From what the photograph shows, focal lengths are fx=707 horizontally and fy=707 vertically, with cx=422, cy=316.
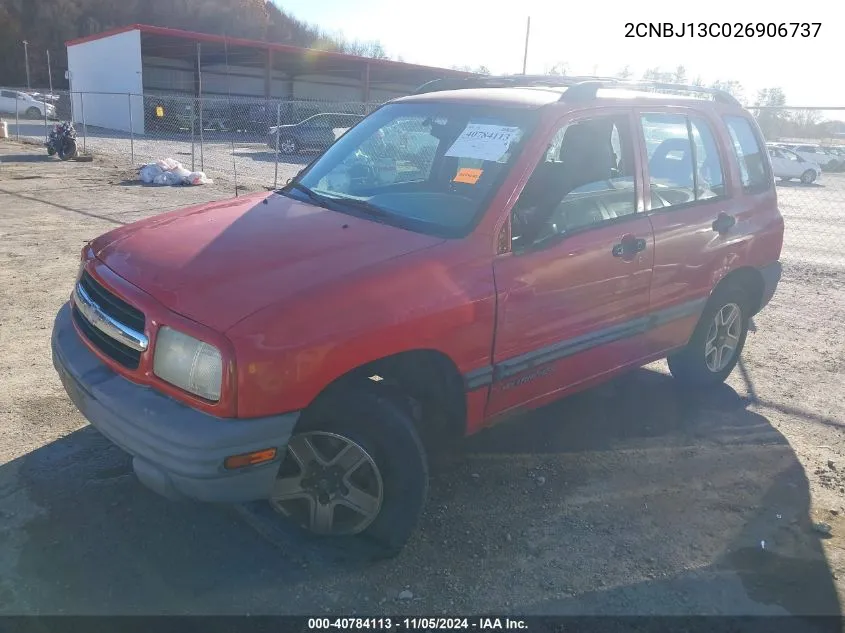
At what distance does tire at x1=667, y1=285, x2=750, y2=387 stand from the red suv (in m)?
0.10

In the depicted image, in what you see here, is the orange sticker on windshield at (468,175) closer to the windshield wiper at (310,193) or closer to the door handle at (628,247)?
the windshield wiper at (310,193)

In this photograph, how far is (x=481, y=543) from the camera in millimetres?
3252

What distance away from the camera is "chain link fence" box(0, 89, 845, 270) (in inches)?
607

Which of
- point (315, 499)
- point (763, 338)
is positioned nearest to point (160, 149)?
point (763, 338)

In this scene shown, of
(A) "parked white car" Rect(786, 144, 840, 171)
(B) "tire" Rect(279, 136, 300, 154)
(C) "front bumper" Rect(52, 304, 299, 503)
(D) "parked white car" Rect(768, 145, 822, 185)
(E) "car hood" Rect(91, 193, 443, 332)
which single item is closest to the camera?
(C) "front bumper" Rect(52, 304, 299, 503)

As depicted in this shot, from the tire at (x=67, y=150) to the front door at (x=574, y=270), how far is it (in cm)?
1888

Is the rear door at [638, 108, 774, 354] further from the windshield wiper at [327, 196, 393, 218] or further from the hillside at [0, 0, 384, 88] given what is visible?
the hillside at [0, 0, 384, 88]

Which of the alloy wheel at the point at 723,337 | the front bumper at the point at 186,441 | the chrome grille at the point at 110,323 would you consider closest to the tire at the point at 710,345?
the alloy wheel at the point at 723,337

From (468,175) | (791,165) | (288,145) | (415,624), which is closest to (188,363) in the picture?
(415,624)

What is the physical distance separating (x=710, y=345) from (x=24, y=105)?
132 feet

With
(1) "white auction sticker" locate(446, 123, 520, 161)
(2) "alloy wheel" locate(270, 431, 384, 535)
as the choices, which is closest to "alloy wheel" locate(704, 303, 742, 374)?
(1) "white auction sticker" locate(446, 123, 520, 161)

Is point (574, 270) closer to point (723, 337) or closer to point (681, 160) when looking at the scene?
point (681, 160)

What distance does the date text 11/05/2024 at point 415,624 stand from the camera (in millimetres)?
2729

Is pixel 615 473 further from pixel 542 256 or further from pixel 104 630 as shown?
pixel 104 630
